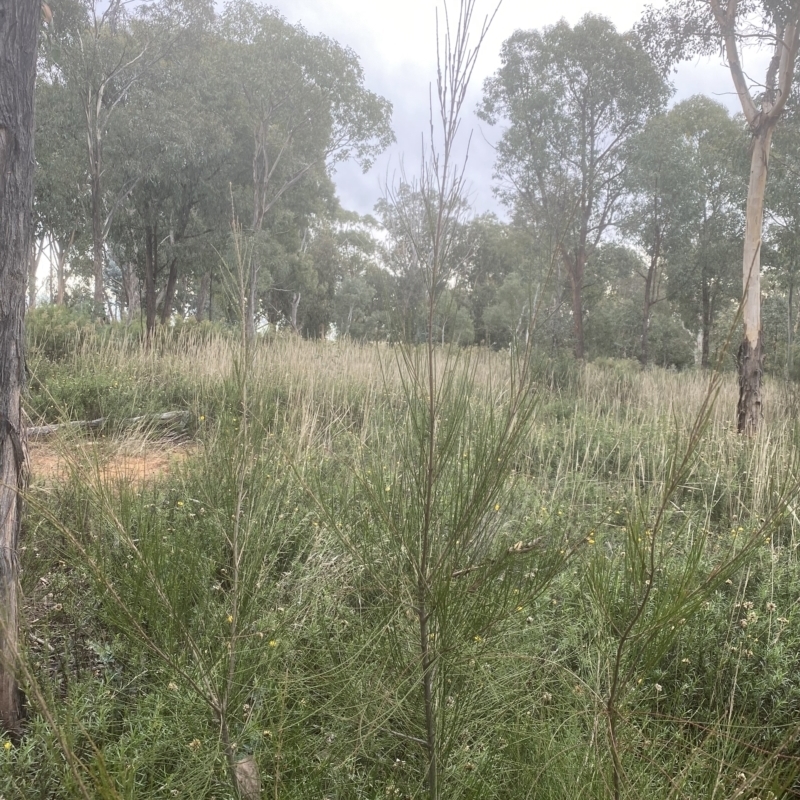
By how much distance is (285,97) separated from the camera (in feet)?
59.5

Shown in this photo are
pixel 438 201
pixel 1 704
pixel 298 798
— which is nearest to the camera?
pixel 438 201

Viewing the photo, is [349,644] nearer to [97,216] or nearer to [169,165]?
[97,216]

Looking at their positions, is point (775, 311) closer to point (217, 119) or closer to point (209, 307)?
point (217, 119)

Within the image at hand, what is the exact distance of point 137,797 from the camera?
146 cm

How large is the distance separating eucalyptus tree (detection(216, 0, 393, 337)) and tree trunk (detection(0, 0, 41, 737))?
50.4 feet

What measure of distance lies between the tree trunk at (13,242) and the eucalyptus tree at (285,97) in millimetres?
15364

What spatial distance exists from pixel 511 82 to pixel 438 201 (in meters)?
18.2

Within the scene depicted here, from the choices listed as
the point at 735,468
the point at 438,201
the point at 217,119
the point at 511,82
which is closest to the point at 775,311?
the point at 511,82

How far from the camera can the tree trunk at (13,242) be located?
5.72 ft

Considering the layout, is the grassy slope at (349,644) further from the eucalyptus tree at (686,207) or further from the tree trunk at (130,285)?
the tree trunk at (130,285)

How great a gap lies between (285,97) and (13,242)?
1883cm

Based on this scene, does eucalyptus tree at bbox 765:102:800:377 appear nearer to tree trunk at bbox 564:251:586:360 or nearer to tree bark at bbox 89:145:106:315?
tree trunk at bbox 564:251:586:360

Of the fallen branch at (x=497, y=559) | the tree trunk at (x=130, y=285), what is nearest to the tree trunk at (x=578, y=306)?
the fallen branch at (x=497, y=559)

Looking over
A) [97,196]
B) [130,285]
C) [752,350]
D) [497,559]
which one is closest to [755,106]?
[752,350]
